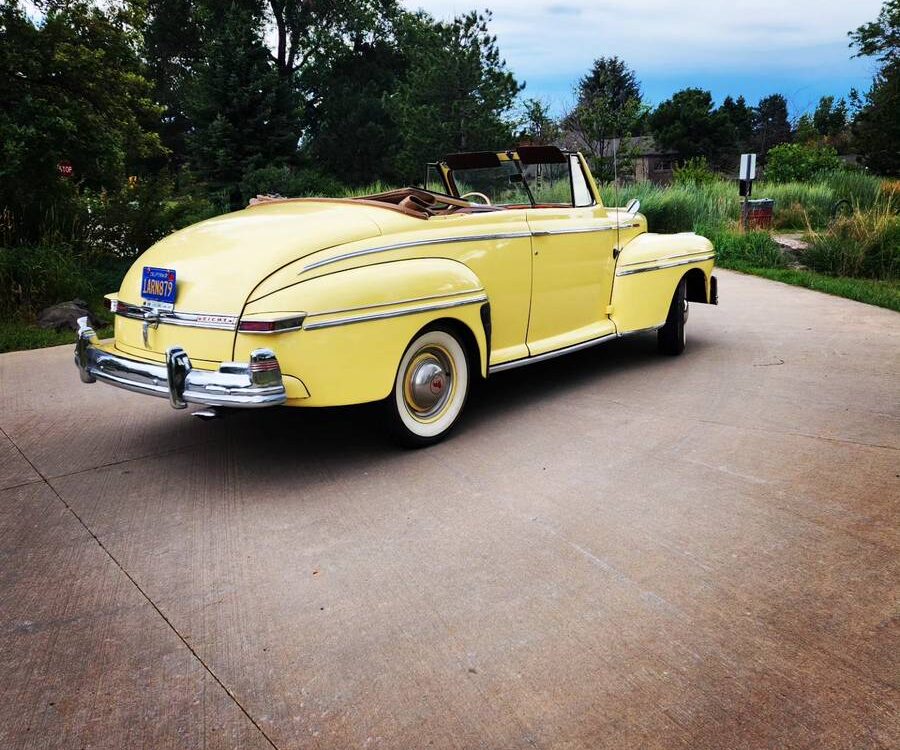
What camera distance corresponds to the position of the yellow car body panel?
3.59 metres

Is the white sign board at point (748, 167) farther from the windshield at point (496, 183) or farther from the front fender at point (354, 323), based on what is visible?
the front fender at point (354, 323)

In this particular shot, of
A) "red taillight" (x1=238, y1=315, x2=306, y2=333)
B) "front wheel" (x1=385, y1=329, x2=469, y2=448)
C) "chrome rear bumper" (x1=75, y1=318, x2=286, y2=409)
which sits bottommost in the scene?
"front wheel" (x1=385, y1=329, x2=469, y2=448)

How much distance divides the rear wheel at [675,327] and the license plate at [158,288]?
3905 mm

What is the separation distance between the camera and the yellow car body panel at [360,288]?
3.59 m

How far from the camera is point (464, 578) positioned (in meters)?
2.87

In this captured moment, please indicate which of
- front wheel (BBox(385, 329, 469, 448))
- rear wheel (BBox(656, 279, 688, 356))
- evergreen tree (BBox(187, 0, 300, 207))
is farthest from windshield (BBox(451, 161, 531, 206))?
evergreen tree (BBox(187, 0, 300, 207))

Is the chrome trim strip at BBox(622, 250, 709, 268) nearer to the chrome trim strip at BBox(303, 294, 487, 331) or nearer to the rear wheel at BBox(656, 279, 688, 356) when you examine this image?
the rear wheel at BBox(656, 279, 688, 356)

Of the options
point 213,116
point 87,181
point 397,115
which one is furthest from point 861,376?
point 397,115

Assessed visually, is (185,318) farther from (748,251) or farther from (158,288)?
(748,251)

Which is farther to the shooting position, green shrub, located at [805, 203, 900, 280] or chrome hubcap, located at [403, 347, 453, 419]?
green shrub, located at [805, 203, 900, 280]

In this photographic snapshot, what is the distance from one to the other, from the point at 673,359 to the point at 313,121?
3826 cm

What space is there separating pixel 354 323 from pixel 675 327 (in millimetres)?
3459

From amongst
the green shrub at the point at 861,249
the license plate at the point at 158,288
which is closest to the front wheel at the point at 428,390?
the license plate at the point at 158,288

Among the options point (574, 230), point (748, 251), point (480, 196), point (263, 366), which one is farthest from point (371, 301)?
point (748, 251)
